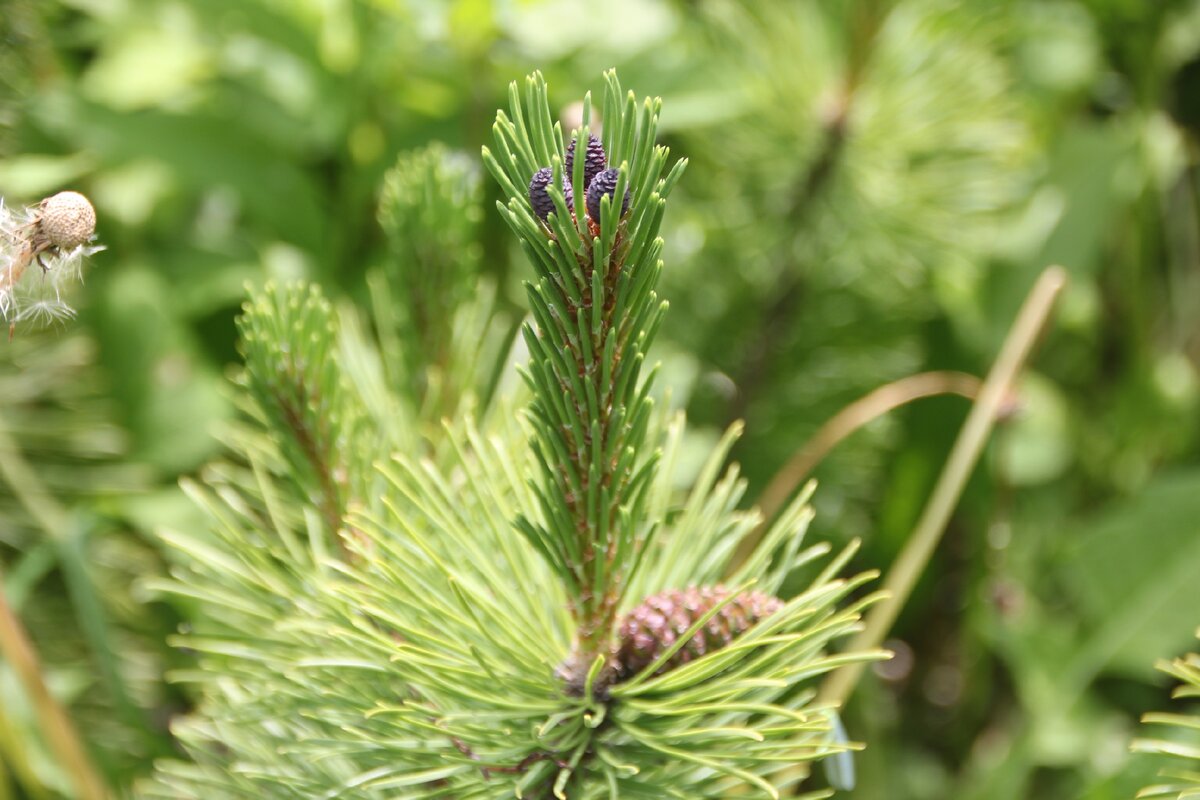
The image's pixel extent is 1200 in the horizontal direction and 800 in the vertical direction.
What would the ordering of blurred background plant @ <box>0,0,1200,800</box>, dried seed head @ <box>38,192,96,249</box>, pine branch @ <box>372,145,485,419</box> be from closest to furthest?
dried seed head @ <box>38,192,96,249</box> < pine branch @ <box>372,145,485,419</box> < blurred background plant @ <box>0,0,1200,800</box>

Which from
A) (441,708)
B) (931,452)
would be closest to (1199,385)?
(931,452)

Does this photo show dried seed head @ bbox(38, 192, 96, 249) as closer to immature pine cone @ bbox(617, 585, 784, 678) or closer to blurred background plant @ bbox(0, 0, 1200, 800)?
immature pine cone @ bbox(617, 585, 784, 678)

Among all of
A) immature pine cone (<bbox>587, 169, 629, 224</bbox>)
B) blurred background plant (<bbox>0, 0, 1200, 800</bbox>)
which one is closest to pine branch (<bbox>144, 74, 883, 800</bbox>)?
immature pine cone (<bbox>587, 169, 629, 224</bbox>)

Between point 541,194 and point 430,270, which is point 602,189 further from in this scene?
point 430,270

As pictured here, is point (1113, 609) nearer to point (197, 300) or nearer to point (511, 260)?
point (511, 260)

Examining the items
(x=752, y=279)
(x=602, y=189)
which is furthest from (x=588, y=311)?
(x=752, y=279)

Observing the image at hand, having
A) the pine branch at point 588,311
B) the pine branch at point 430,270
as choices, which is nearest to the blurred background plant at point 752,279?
the pine branch at point 430,270
